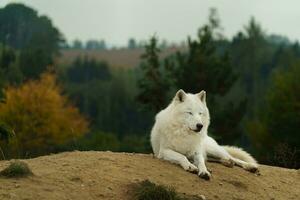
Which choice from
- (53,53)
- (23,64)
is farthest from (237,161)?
(53,53)

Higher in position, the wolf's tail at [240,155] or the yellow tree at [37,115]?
the wolf's tail at [240,155]

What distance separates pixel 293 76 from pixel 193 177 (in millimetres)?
41081

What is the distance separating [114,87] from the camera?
103 m

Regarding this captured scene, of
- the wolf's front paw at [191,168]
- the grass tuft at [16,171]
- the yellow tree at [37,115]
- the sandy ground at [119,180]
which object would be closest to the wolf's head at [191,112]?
the wolf's front paw at [191,168]

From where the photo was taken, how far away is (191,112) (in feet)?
40.0

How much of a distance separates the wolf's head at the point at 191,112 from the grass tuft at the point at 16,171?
10.6 ft

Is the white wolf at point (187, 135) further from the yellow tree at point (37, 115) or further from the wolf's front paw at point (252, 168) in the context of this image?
the yellow tree at point (37, 115)

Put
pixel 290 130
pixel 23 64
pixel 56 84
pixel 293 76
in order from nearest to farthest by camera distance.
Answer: pixel 290 130 → pixel 293 76 → pixel 56 84 → pixel 23 64

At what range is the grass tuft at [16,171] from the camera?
10.0 metres

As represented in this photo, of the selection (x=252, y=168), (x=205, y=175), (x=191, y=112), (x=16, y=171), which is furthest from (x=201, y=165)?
(x=16, y=171)

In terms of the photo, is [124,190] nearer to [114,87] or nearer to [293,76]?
[293,76]

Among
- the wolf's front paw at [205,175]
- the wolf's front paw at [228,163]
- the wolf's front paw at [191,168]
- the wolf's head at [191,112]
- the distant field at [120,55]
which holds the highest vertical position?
the wolf's head at [191,112]

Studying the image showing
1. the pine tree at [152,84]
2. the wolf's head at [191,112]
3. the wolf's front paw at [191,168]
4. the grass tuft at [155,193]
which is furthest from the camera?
the pine tree at [152,84]

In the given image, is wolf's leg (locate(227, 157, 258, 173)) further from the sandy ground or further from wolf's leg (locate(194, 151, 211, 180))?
wolf's leg (locate(194, 151, 211, 180))
